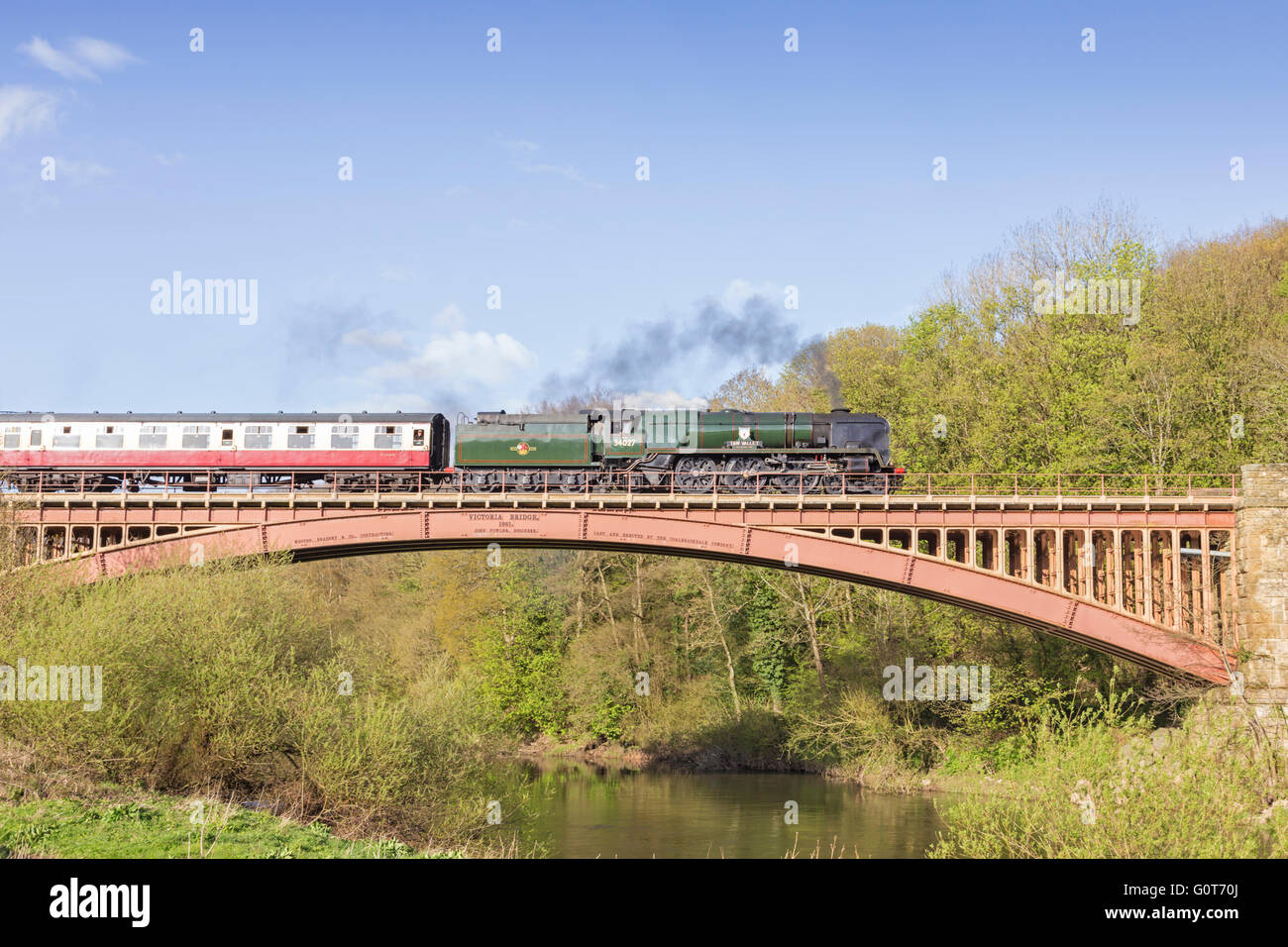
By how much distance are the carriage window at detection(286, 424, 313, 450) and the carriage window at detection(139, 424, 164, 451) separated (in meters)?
4.12

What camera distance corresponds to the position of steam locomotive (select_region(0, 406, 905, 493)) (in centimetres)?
3556

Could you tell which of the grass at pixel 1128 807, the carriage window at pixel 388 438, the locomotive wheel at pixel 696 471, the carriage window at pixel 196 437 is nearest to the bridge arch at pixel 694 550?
the locomotive wheel at pixel 696 471

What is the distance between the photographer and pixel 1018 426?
43656 millimetres

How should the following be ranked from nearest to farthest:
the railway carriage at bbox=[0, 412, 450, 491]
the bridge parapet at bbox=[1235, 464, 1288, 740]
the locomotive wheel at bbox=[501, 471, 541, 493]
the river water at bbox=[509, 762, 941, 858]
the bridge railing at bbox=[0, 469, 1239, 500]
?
the bridge parapet at bbox=[1235, 464, 1288, 740]
the river water at bbox=[509, 762, 941, 858]
the bridge railing at bbox=[0, 469, 1239, 500]
the railway carriage at bbox=[0, 412, 450, 491]
the locomotive wheel at bbox=[501, 471, 541, 493]

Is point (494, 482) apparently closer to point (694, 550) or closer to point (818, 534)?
point (694, 550)

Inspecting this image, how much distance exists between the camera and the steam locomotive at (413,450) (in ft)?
117

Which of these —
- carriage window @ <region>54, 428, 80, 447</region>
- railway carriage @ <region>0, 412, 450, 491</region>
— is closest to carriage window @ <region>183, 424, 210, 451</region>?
railway carriage @ <region>0, 412, 450, 491</region>

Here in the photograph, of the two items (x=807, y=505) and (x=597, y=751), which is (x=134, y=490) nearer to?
(x=807, y=505)

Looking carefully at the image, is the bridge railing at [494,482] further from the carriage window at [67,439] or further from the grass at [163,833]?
the grass at [163,833]

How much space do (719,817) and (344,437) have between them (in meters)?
17.4

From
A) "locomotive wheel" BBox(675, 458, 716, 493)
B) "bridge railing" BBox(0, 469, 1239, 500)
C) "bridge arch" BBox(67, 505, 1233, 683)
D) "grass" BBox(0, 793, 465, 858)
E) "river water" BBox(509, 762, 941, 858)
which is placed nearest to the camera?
"grass" BBox(0, 793, 465, 858)

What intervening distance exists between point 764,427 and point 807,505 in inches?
203

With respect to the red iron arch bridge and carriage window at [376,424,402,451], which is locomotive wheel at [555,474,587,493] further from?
carriage window at [376,424,402,451]
